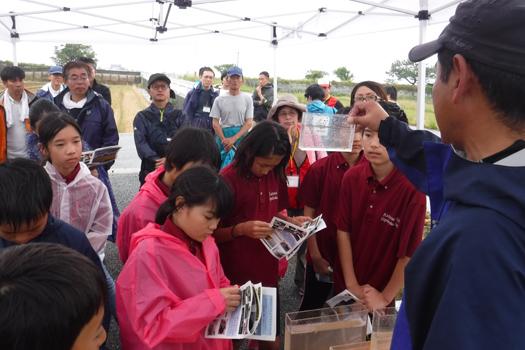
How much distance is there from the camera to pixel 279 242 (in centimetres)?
208

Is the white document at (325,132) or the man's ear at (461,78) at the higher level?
the man's ear at (461,78)

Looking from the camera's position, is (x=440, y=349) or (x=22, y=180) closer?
(x=440, y=349)

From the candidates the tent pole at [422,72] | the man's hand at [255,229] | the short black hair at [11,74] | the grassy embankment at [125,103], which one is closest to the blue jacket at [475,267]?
the man's hand at [255,229]

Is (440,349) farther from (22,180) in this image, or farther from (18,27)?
(18,27)

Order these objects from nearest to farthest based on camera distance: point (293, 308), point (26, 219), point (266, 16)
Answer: point (26, 219) < point (293, 308) < point (266, 16)

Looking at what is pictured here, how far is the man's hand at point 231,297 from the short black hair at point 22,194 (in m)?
0.74

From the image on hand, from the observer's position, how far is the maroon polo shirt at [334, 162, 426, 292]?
187 cm

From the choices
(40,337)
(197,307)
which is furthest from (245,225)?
(40,337)

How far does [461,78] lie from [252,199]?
1490 millimetres

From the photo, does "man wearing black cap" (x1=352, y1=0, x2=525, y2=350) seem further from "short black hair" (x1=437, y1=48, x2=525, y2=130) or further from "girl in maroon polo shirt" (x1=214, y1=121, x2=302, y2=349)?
"girl in maroon polo shirt" (x1=214, y1=121, x2=302, y2=349)

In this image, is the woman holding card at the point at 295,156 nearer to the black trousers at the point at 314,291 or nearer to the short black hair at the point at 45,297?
the black trousers at the point at 314,291

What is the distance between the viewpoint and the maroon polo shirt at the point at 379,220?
73.8 inches

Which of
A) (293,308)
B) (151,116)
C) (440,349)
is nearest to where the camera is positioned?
(440,349)

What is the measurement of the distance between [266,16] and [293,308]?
5.30 meters
